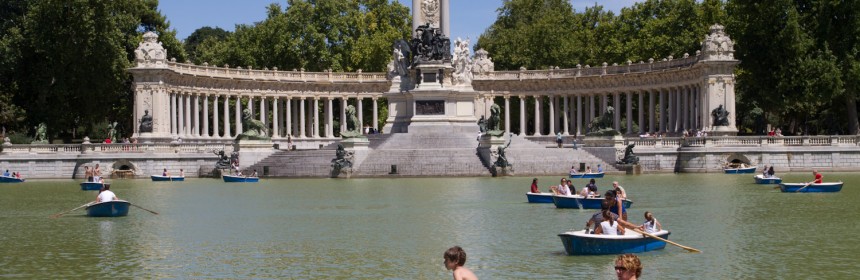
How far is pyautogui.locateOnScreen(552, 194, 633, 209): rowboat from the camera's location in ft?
122

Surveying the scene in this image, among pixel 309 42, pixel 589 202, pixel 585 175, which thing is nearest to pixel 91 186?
pixel 585 175

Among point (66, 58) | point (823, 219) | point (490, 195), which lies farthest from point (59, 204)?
point (66, 58)

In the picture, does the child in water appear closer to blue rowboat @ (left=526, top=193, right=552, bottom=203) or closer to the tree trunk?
blue rowboat @ (left=526, top=193, right=552, bottom=203)

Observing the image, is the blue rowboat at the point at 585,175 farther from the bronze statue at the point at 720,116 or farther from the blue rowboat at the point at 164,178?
the blue rowboat at the point at 164,178

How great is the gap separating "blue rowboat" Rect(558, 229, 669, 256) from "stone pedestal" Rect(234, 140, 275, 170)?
45.1 metres

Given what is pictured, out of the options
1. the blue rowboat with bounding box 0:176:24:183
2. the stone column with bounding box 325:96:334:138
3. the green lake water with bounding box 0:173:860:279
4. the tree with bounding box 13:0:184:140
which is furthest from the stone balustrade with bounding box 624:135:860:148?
the tree with bounding box 13:0:184:140

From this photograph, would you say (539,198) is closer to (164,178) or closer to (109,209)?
(109,209)

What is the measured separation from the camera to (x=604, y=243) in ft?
82.2

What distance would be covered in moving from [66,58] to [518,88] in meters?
36.5

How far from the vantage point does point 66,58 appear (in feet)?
272

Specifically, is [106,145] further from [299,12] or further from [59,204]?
[299,12]

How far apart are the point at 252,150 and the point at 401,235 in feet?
134

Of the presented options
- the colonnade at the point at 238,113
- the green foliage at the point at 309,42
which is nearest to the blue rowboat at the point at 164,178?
the colonnade at the point at 238,113

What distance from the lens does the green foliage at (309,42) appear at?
104250 mm
